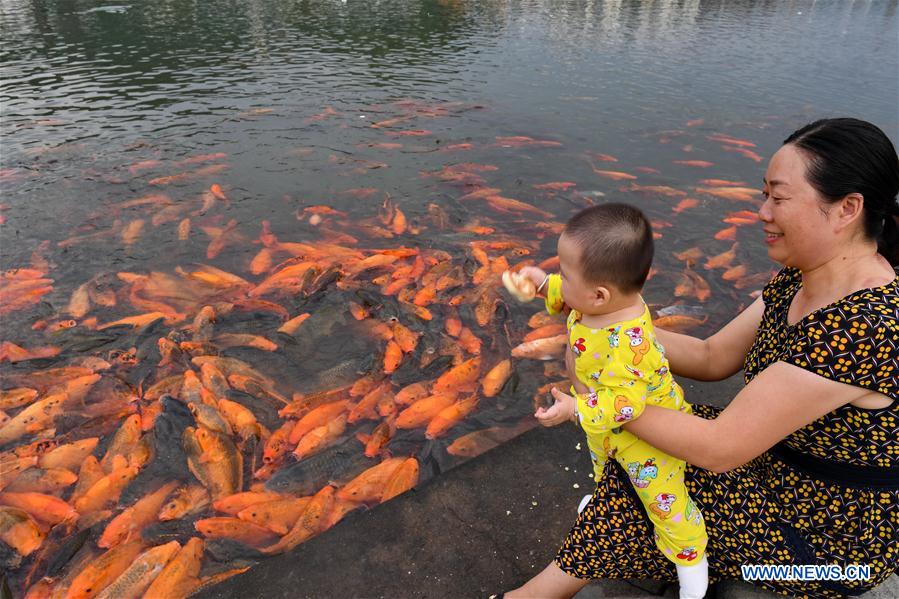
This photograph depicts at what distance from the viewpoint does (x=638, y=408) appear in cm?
194

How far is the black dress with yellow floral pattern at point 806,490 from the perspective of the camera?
67.1 inches

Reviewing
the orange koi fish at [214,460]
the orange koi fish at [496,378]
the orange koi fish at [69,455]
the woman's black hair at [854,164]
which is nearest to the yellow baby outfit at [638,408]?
the woman's black hair at [854,164]

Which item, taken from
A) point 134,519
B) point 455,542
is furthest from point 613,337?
point 134,519

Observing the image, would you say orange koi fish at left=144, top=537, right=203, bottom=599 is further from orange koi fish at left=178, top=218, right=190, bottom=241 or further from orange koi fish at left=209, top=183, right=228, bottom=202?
orange koi fish at left=209, top=183, right=228, bottom=202

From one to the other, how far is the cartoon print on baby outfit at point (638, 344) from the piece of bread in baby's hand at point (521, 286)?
44cm

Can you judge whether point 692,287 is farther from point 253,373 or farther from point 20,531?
point 20,531

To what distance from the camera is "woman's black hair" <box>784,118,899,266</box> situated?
5.66 ft

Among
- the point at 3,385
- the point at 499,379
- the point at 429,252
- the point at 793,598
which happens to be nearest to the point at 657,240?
the point at 429,252

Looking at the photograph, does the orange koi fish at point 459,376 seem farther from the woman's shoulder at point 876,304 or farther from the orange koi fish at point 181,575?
the woman's shoulder at point 876,304

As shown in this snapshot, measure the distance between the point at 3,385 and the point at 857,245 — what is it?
5935 mm

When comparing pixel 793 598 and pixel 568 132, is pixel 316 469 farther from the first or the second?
pixel 568 132

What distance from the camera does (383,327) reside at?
557 cm

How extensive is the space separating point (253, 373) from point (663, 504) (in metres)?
3.85

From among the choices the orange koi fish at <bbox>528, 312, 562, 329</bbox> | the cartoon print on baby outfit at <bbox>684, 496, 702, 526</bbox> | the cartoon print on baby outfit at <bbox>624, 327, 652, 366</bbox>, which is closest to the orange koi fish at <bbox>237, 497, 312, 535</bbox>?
the cartoon print on baby outfit at <bbox>684, 496, 702, 526</bbox>
